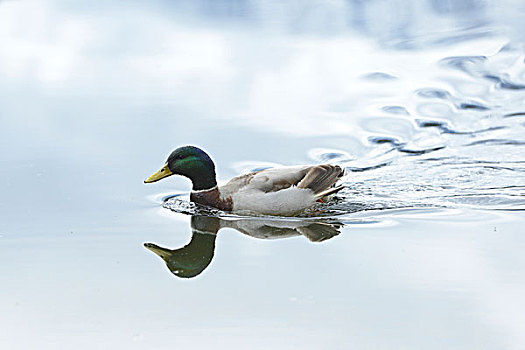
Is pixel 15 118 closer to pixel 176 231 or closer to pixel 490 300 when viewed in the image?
pixel 176 231

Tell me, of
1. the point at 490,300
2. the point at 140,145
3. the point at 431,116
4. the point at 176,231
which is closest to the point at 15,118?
the point at 140,145

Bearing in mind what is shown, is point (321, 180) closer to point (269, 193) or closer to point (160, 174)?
point (269, 193)

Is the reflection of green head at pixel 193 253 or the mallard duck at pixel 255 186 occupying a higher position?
the mallard duck at pixel 255 186

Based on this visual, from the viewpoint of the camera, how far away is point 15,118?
9922mm

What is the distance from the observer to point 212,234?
24.7ft

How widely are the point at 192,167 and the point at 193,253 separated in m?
1.45

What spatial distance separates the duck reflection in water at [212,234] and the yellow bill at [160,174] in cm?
49

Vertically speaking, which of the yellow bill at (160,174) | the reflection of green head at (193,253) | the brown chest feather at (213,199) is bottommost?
the reflection of green head at (193,253)

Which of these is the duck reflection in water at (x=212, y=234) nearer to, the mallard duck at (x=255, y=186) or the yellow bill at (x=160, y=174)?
the mallard duck at (x=255, y=186)

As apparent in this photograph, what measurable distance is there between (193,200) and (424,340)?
133 inches

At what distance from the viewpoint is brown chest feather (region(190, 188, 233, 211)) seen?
320 inches

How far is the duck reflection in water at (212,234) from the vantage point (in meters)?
6.72

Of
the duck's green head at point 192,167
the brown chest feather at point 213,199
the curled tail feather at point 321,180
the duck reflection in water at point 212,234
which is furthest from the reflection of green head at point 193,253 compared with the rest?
the curled tail feather at point 321,180

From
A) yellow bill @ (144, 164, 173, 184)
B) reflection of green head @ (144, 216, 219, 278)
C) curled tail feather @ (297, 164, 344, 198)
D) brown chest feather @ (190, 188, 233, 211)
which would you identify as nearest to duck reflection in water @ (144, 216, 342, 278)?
reflection of green head @ (144, 216, 219, 278)
